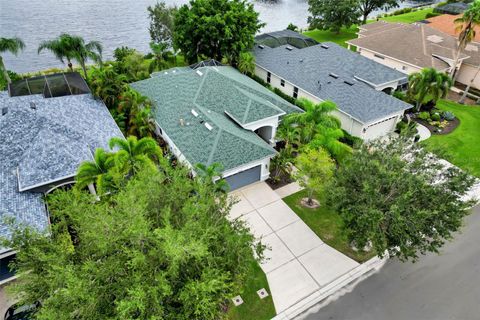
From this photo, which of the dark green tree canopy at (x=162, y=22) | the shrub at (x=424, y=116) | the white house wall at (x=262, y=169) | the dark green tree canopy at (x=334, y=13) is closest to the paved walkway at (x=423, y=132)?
the shrub at (x=424, y=116)

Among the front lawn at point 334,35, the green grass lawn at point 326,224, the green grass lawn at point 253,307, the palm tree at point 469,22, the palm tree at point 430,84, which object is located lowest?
the green grass lawn at point 253,307

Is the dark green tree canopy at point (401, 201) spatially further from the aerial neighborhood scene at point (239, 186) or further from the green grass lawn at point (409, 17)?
the green grass lawn at point (409, 17)

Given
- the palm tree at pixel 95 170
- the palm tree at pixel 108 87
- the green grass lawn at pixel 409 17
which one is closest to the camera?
the palm tree at pixel 95 170

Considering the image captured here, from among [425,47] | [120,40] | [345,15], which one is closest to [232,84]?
[425,47]

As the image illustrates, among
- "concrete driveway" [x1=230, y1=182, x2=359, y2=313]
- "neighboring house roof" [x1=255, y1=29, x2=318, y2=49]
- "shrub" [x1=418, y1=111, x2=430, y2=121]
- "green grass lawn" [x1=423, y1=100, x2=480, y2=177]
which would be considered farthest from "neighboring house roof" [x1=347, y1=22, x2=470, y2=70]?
"concrete driveway" [x1=230, y1=182, x2=359, y2=313]

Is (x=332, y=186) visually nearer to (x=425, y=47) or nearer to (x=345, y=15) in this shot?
(x=425, y=47)

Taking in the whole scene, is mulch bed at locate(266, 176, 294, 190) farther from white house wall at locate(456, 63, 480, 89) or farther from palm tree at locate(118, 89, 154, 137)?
white house wall at locate(456, 63, 480, 89)

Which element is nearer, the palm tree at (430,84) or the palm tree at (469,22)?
the palm tree at (469,22)
